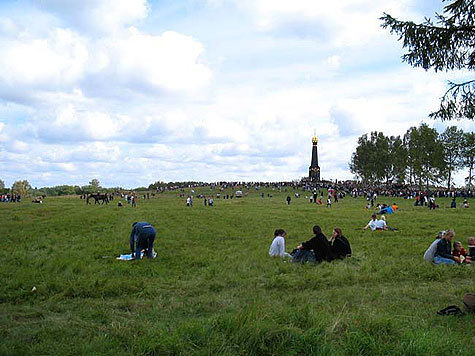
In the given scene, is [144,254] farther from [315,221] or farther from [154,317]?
[315,221]

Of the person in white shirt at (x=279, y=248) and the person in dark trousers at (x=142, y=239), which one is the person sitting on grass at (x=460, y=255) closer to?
the person in white shirt at (x=279, y=248)

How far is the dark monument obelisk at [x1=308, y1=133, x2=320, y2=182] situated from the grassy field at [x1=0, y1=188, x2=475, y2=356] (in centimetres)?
9477

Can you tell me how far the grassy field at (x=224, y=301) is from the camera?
5309mm

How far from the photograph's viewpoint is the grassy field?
5.31m

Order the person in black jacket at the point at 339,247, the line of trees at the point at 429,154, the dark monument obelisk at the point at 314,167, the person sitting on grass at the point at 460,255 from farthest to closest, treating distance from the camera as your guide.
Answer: the dark monument obelisk at the point at 314,167
the line of trees at the point at 429,154
the person in black jacket at the point at 339,247
the person sitting on grass at the point at 460,255

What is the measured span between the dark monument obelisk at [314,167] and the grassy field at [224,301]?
94769 mm

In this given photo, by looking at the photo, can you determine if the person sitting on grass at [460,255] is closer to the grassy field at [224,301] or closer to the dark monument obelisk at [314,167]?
the grassy field at [224,301]

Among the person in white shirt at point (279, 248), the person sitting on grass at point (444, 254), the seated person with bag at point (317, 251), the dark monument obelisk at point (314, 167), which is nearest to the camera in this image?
the person sitting on grass at point (444, 254)

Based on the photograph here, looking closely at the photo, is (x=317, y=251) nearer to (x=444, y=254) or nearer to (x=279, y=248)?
(x=279, y=248)

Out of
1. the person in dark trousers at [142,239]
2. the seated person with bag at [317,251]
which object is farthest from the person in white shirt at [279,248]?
the person in dark trousers at [142,239]

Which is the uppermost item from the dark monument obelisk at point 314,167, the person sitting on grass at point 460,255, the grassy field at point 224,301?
the dark monument obelisk at point 314,167

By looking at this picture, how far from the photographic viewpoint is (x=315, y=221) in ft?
85.1

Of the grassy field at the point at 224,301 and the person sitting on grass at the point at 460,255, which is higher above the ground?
the person sitting on grass at the point at 460,255

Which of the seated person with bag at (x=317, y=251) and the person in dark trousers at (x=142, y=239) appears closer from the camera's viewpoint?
the seated person with bag at (x=317, y=251)
